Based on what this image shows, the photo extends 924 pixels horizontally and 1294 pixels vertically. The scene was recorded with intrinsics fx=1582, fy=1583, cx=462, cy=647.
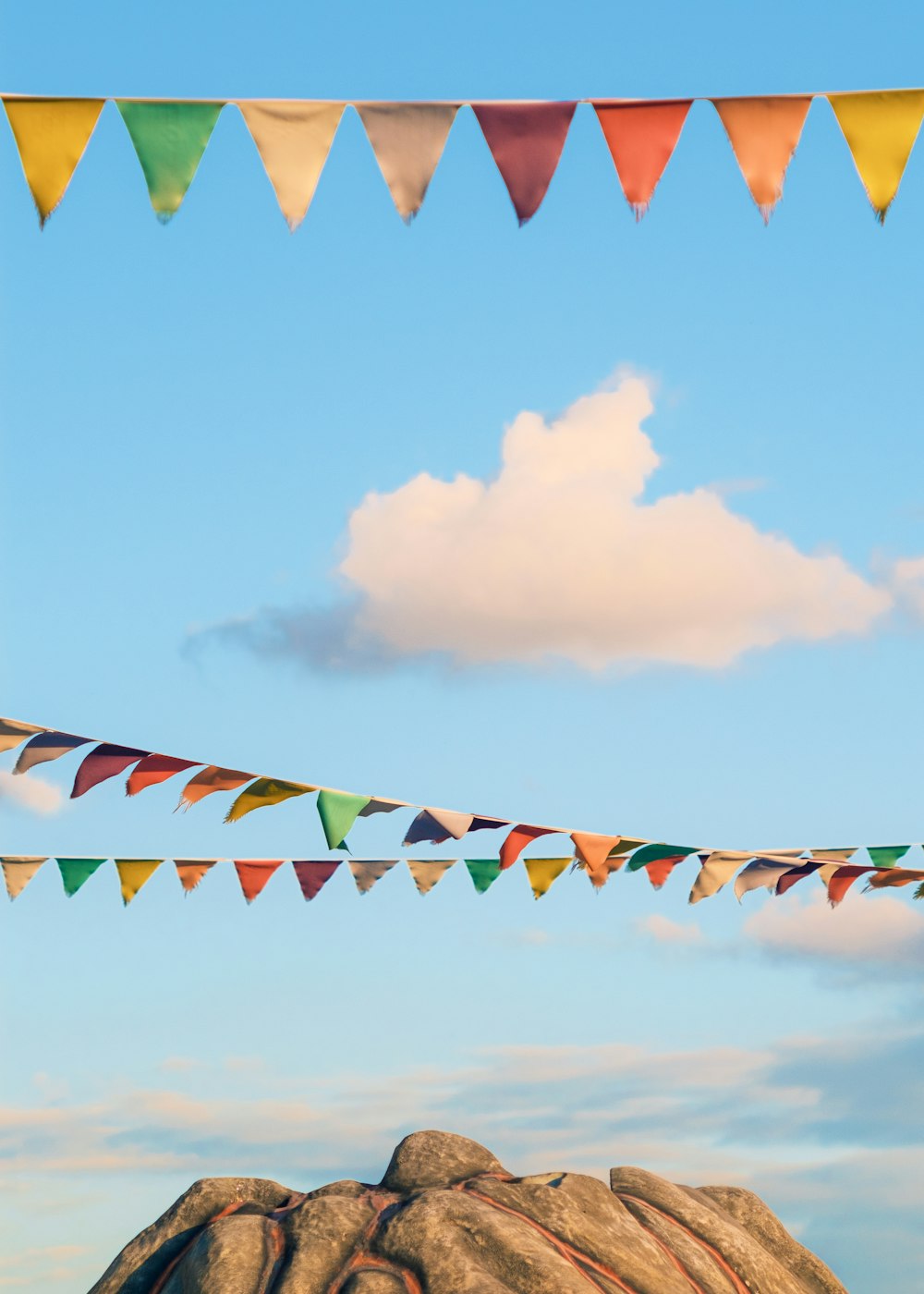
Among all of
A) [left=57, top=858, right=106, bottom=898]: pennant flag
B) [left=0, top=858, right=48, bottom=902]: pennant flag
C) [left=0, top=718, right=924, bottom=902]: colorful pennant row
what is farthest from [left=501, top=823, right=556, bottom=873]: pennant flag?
[left=0, top=858, right=48, bottom=902]: pennant flag

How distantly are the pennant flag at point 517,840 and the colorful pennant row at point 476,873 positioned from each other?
0.27 meters

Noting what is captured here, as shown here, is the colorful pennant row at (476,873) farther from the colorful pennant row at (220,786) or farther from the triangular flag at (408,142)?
the triangular flag at (408,142)

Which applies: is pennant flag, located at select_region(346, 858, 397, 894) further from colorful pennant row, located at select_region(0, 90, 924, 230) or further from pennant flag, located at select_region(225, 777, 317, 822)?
colorful pennant row, located at select_region(0, 90, 924, 230)

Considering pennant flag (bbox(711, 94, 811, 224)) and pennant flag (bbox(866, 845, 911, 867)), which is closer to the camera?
pennant flag (bbox(711, 94, 811, 224))

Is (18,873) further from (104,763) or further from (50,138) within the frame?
(50,138)

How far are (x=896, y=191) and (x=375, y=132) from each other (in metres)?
2.84

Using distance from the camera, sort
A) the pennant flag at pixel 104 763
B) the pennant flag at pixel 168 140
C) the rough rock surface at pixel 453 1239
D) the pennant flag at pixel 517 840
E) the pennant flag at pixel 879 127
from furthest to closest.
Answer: the pennant flag at pixel 517 840 → the pennant flag at pixel 104 763 → the rough rock surface at pixel 453 1239 → the pennant flag at pixel 168 140 → the pennant flag at pixel 879 127

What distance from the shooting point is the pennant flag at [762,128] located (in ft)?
27.6

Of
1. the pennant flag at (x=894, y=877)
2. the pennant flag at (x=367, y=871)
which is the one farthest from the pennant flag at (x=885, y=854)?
the pennant flag at (x=367, y=871)

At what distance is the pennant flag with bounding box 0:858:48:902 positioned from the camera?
14289 millimetres

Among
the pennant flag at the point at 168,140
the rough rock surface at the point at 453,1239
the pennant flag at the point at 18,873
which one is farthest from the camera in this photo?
the pennant flag at the point at 18,873

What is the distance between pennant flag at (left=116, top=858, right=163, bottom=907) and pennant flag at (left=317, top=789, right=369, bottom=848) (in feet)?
7.23

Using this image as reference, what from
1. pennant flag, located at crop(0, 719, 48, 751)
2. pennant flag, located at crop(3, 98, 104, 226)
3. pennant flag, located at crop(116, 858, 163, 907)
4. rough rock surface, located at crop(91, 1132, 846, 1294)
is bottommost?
rough rock surface, located at crop(91, 1132, 846, 1294)

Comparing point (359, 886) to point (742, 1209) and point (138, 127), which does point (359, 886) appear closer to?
point (742, 1209)
